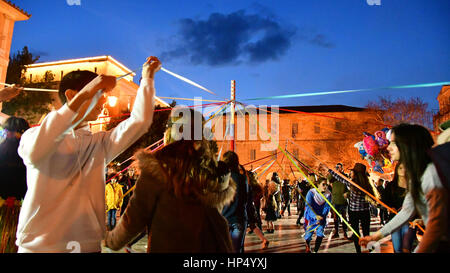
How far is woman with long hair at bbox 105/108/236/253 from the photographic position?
1.78 meters

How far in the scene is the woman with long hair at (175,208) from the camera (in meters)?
1.78

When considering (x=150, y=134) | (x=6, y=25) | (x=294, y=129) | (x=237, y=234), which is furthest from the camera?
(x=294, y=129)

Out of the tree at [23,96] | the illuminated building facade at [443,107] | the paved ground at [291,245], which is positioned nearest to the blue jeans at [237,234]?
the paved ground at [291,245]

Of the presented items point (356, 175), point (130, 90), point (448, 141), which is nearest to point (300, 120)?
point (130, 90)

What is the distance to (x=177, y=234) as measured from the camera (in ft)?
5.81

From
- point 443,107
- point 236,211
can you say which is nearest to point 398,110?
point 443,107

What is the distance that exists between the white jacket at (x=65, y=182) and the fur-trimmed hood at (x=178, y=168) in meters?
0.20

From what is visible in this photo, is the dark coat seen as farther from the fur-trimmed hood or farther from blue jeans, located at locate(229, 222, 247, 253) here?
blue jeans, located at locate(229, 222, 247, 253)

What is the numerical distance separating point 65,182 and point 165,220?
2.08 feet

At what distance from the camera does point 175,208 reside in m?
1.79

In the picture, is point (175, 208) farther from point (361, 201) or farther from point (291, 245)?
point (291, 245)

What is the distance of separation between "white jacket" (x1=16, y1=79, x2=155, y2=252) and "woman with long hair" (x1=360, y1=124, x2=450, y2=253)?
185 centimetres

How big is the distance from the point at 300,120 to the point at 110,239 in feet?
180
